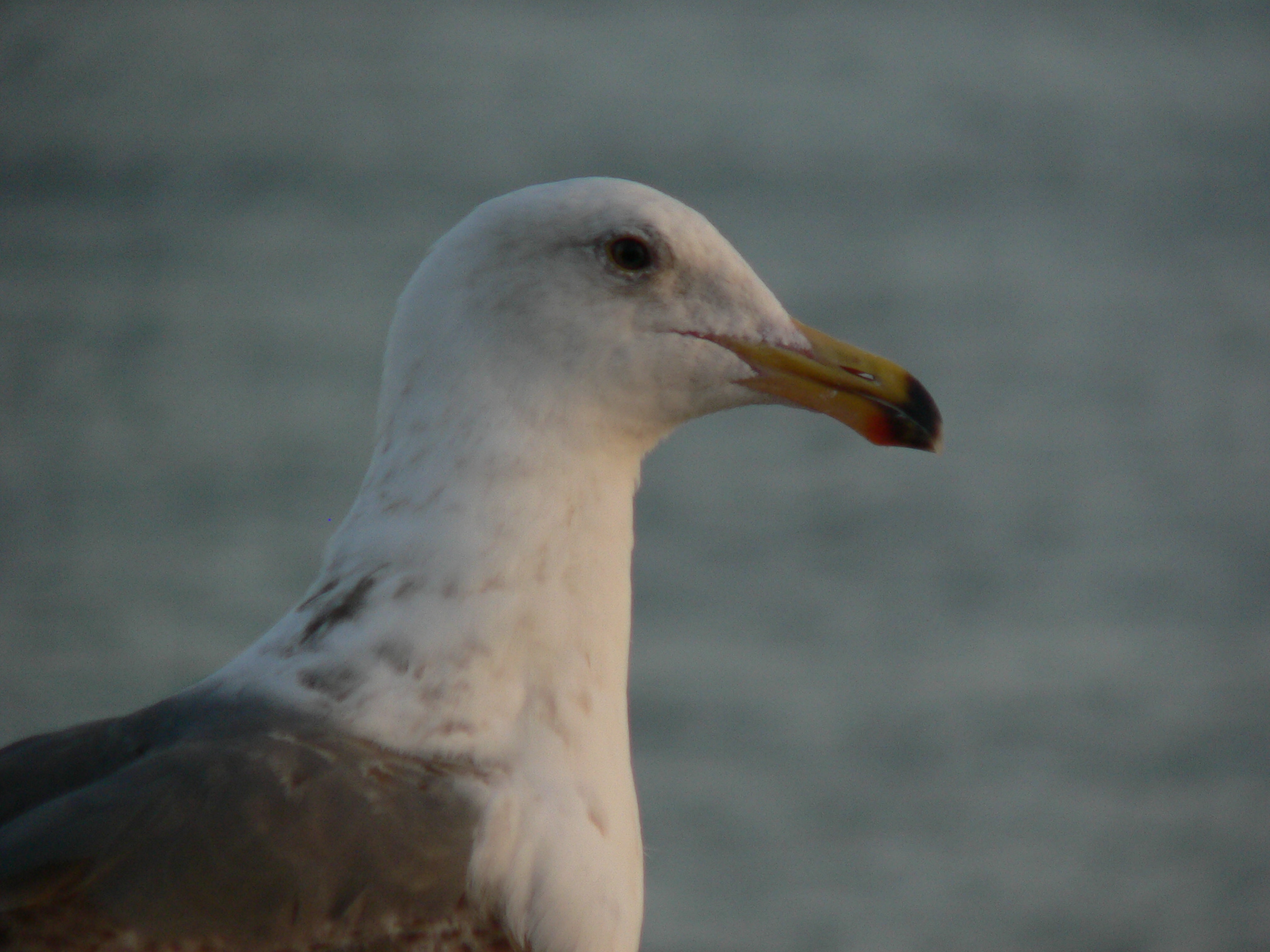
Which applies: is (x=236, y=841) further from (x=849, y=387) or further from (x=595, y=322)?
(x=849, y=387)

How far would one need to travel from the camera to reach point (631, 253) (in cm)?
321

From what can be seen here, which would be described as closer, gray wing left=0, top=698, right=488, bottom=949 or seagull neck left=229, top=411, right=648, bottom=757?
gray wing left=0, top=698, right=488, bottom=949

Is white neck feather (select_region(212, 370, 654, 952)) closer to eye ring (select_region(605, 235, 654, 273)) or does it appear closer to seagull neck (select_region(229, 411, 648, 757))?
seagull neck (select_region(229, 411, 648, 757))

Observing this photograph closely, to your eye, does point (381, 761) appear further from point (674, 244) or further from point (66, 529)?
point (66, 529)

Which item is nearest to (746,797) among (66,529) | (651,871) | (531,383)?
(651,871)

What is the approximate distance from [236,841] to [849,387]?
4.83 feet

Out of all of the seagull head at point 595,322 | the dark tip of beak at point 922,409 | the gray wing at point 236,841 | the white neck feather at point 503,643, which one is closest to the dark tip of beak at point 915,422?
the dark tip of beak at point 922,409

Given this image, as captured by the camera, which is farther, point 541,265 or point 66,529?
point 66,529

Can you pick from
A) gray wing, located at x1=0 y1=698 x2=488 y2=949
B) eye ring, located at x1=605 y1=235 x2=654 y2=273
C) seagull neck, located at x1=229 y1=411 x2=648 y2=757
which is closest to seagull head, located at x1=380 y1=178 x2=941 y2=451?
eye ring, located at x1=605 y1=235 x2=654 y2=273

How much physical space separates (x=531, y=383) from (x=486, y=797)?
76cm

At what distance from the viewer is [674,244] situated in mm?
3223

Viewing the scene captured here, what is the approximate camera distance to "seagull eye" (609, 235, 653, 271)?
3.20 meters

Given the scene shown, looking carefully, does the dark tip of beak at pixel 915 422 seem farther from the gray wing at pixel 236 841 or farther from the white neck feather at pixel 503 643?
the gray wing at pixel 236 841

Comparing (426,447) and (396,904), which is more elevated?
(426,447)
